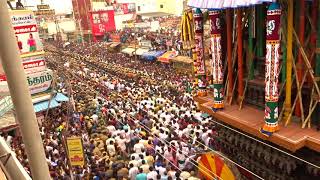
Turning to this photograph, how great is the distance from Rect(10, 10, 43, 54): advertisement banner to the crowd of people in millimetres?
2944

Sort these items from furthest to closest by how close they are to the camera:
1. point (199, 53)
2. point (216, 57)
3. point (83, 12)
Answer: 1. point (83, 12)
2. point (199, 53)
3. point (216, 57)

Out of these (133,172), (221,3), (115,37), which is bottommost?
(133,172)

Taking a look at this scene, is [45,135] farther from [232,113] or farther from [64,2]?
[64,2]

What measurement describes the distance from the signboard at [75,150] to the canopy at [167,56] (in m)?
23.0

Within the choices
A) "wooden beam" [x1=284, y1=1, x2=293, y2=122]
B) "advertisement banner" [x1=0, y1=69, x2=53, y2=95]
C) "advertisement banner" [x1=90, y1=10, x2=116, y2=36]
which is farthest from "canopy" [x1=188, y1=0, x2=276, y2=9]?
"advertisement banner" [x1=90, y1=10, x2=116, y2=36]

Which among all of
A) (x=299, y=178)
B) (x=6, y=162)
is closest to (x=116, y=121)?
(x=299, y=178)

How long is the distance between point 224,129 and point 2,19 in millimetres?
7992

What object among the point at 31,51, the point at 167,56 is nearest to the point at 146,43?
the point at 167,56

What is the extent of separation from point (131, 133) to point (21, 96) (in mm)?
12021

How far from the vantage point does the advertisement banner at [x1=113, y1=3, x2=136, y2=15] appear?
2438 inches

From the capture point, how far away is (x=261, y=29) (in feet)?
25.7

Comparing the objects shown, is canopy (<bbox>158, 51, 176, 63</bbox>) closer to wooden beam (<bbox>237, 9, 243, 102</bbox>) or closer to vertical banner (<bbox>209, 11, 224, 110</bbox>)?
vertical banner (<bbox>209, 11, 224, 110</bbox>)

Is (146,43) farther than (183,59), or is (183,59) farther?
(146,43)

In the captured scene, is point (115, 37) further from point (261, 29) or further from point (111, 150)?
point (261, 29)
